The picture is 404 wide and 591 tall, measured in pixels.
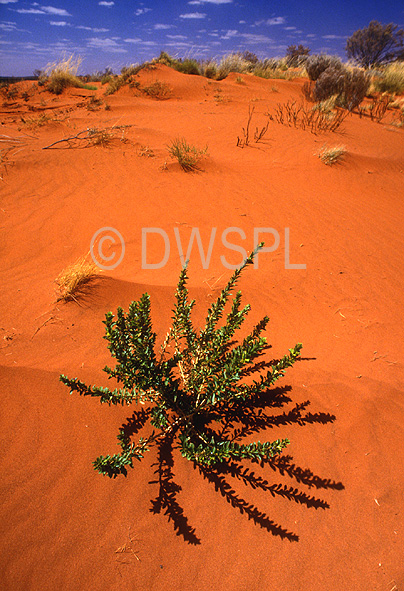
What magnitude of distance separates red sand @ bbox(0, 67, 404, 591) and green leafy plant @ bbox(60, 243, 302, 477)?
0.75 ft

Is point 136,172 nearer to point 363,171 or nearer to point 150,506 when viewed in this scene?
point 363,171

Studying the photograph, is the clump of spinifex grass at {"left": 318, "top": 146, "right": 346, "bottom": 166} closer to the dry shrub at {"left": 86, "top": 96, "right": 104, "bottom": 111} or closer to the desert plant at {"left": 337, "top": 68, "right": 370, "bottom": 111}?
the desert plant at {"left": 337, "top": 68, "right": 370, "bottom": 111}

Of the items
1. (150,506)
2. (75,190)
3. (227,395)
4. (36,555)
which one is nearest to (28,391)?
(36,555)

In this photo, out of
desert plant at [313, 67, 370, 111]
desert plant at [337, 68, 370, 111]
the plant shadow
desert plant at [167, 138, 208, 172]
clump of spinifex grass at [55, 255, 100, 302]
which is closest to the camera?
the plant shadow

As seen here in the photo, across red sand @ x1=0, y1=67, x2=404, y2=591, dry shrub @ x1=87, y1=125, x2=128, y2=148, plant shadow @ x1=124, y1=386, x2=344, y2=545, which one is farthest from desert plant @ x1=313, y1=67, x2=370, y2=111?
plant shadow @ x1=124, y1=386, x2=344, y2=545

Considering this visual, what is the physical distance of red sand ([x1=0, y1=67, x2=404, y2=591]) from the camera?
1526 millimetres

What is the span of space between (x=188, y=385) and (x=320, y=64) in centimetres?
1743

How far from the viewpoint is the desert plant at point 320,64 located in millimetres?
13809

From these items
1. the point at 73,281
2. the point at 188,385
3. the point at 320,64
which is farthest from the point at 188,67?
the point at 188,385

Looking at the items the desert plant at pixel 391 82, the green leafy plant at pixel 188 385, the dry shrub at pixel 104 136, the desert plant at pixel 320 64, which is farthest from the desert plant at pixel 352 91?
the green leafy plant at pixel 188 385

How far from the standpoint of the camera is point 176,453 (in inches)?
74.9

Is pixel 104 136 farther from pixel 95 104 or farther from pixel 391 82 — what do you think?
pixel 391 82

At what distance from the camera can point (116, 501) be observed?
66.1 inches

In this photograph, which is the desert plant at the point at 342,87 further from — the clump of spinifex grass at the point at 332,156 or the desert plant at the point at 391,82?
the clump of spinifex grass at the point at 332,156
